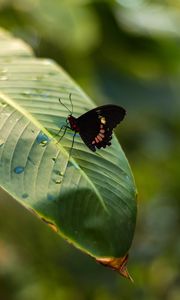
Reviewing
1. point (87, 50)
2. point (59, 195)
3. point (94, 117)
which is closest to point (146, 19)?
point (87, 50)

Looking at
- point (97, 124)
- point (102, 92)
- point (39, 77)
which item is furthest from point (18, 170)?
point (102, 92)

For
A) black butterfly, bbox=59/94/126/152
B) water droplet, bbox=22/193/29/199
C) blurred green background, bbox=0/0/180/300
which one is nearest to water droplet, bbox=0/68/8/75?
black butterfly, bbox=59/94/126/152

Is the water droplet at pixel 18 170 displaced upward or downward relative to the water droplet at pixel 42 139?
downward

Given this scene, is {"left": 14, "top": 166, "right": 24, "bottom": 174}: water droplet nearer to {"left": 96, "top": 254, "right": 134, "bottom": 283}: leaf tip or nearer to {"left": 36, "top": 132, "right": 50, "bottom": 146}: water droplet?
{"left": 36, "top": 132, "right": 50, "bottom": 146}: water droplet

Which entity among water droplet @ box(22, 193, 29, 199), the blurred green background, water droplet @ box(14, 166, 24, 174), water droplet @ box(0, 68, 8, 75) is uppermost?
water droplet @ box(0, 68, 8, 75)

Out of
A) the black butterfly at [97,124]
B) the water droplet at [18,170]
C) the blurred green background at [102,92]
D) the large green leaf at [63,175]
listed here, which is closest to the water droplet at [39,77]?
the large green leaf at [63,175]

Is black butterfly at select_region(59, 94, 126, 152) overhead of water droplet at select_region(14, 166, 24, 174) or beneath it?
overhead

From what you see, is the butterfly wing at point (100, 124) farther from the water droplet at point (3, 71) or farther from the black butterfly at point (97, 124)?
the water droplet at point (3, 71)
